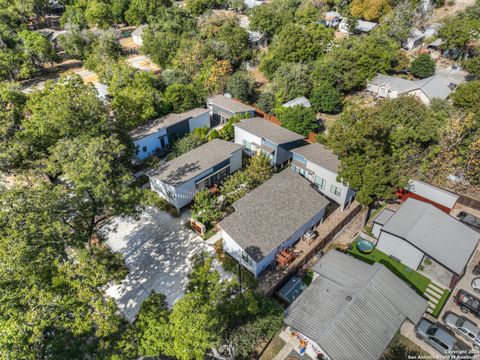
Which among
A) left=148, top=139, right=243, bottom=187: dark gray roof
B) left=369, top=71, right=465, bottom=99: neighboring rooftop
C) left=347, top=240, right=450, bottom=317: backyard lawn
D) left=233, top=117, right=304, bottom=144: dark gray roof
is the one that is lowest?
left=347, top=240, right=450, bottom=317: backyard lawn

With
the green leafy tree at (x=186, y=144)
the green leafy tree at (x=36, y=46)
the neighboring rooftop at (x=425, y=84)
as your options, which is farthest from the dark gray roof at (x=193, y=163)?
the green leafy tree at (x=36, y=46)

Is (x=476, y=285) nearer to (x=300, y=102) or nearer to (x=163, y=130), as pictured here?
(x=300, y=102)

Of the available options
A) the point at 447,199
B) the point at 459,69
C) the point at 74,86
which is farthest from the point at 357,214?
the point at 459,69

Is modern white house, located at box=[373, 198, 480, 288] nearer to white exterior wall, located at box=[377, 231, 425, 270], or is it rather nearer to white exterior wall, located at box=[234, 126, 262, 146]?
white exterior wall, located at box=[377, 231, 425, 270]

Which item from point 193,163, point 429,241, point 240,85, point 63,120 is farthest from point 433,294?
point 240,85

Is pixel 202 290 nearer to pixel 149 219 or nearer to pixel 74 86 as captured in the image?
pixel 149 219

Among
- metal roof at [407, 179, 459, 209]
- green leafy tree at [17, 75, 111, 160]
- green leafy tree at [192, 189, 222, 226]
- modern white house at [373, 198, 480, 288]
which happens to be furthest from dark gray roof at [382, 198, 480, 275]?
green leafy tree at [17, 75, 111, 160]
